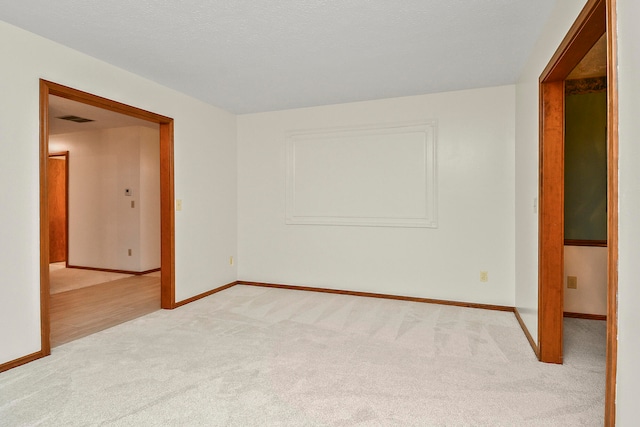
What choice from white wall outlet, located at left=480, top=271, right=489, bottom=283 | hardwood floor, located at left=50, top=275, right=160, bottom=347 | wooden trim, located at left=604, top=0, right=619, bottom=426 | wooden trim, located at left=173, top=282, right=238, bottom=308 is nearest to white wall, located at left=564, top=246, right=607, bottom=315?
white wall outlet, located at left=480, top=271, right=489, bottom=283

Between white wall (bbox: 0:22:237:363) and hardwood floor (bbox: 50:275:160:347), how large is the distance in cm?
49

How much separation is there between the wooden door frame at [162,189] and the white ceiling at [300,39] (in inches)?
14.3

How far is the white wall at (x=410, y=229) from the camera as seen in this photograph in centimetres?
387

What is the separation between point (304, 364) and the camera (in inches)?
99.9

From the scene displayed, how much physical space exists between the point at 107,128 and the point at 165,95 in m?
3.04

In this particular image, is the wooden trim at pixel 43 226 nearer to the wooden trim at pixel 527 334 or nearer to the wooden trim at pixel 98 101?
the wooden trim at pixel 98 101

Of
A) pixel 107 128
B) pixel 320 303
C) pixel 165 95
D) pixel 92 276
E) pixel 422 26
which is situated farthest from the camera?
pixel 107 128

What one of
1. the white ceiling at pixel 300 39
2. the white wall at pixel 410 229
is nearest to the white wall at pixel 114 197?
the white wall at pixel 410 229

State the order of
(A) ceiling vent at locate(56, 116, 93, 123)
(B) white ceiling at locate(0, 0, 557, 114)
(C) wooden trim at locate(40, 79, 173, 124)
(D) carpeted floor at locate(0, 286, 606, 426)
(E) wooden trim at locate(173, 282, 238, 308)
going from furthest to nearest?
(A) ceiling vent at locate(56, 116, 93, 123) → (E) wooden trim at locate(173, 282, 238, 308) → (C) wooden trim at locate(40, 79, 173, 124) → (B) white ceiling at locate(0, 0, 557, 114) → (D) carpeted floor at locate(0, 286, 606, 426)

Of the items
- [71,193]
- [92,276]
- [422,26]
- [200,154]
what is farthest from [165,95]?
[71,193]

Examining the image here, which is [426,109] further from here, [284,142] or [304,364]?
[304,364]

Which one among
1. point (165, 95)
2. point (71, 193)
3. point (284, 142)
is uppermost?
point (165, 95)

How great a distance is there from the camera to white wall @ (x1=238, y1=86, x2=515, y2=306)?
3873mm

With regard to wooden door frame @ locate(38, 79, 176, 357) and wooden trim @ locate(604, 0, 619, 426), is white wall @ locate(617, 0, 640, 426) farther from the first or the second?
wooden door frame @ locate(38, 79, 176, 357)
